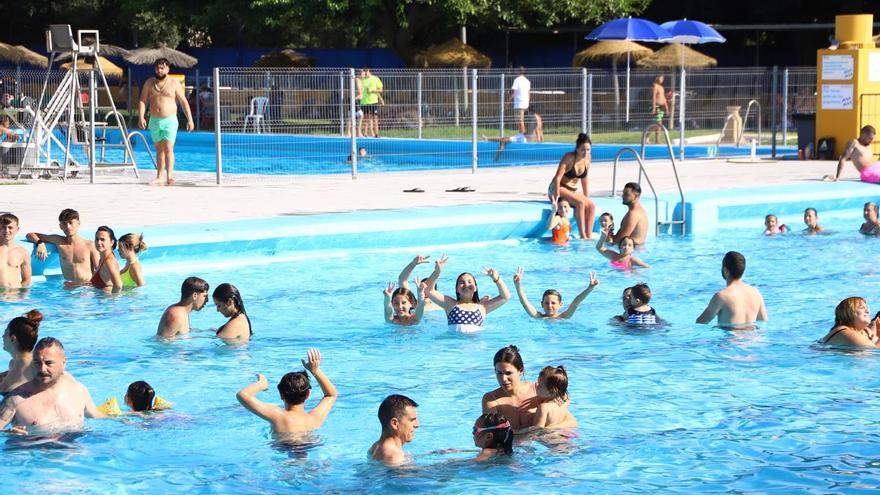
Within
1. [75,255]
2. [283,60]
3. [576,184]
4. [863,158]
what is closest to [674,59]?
[283,60]

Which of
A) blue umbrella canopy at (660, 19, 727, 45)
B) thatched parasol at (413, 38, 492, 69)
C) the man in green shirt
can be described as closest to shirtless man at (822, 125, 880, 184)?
the man in green shirt

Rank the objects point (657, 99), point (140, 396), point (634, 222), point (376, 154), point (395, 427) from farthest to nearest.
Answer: point (657, 99) < point (376, 154) < point (634, 222) < point (140, 396) < point (395, 427)

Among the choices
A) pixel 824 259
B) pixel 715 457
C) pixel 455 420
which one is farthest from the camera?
pixel 824 259

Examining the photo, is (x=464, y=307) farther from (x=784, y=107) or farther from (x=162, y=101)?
(x=784, y=107)

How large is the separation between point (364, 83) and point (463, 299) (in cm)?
1180

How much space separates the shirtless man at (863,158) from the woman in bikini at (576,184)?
17.2 feet

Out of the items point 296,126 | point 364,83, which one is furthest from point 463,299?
point 364,83

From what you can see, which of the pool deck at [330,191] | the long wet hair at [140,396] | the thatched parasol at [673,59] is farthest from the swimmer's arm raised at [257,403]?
the thatched parasol at [673,59]

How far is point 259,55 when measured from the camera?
4438 cm

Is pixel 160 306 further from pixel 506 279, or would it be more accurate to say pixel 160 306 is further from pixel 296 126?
pixel 296 126

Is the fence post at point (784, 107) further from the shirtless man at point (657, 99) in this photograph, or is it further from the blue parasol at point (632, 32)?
the blue parasol at point (632, 32)

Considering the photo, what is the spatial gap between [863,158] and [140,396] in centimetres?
1414

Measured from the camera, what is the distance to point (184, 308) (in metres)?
9.84

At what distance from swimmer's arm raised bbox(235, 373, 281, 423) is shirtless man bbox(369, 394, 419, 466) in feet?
2.42
